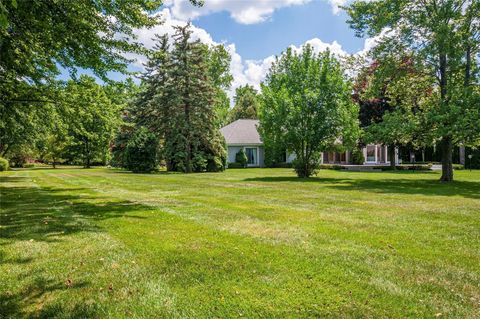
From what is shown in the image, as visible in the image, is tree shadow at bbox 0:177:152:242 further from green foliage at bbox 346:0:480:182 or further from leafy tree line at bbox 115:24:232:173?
leafy tree line at bbox 115:24:232:173

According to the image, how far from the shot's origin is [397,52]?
20.9 m

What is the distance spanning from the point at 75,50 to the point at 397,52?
17308 mm

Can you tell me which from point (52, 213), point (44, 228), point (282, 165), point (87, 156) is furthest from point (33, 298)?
point (87, 156)

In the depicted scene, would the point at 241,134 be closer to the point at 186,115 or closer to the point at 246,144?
the point at 246,144

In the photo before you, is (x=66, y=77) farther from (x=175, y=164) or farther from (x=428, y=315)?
(x=175, y=164)

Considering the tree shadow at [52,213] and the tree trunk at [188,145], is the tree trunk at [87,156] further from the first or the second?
the tree shadow at [52,213]

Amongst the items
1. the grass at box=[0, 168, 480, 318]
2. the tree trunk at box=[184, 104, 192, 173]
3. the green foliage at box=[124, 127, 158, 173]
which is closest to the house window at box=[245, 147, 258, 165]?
the tree trunk at box=[184, 104, 192, 173]

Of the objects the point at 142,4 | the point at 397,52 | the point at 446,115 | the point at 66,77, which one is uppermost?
the point at 397,52

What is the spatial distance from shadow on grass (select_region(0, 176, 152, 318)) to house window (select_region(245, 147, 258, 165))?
97.1 ft

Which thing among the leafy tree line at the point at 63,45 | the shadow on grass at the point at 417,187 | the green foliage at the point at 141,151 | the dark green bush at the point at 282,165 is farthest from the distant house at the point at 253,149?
the leafy tree line at the point at 63,45

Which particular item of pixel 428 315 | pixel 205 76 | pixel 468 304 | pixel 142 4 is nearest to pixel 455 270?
pixel 468 304

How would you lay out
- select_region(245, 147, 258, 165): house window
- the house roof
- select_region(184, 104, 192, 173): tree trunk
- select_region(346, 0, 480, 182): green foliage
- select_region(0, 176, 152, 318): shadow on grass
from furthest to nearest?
1. select_region(245, 147, 258, 165): house window
2. the house roof
3. select_region(184, 104, 192, 173): tree trunk
4. select_region(346, 0, 480, 182): green foliage
5. select_region(0, 176, 152, 318): shadow on grass

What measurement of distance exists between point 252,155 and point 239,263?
36964 mm

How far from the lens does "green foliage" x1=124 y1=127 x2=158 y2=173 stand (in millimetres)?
29984
